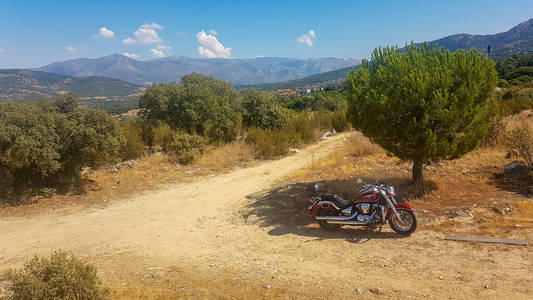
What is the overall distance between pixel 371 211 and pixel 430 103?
2557 mm

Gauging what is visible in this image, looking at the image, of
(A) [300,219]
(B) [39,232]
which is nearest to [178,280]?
(A) [300,219]

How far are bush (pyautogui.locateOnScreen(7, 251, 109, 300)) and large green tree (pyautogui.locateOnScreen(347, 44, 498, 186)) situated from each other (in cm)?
605

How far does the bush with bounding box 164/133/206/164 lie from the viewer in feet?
43.8

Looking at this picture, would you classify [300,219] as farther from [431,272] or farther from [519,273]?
[519,273]

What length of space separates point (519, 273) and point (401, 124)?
346 centimetres

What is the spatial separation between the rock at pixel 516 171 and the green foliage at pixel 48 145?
11428 millimetres

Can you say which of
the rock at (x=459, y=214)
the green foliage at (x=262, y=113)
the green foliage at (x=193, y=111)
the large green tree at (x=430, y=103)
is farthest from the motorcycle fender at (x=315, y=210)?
the green foliage at (x=262, y=113)

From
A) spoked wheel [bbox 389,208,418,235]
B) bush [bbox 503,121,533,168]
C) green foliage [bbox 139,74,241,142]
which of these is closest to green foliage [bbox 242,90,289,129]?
green foliage [bbox 139,74,241,142]

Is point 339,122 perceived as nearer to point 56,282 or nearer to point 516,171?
point 516,171

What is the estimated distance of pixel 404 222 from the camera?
582 cm

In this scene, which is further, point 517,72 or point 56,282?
point 517,72

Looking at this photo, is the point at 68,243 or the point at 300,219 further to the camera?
the point at 300,219

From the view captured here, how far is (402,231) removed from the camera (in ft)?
18.7

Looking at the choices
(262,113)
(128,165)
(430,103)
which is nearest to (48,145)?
(128,165)
